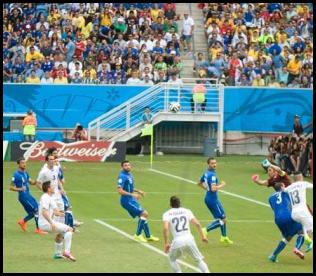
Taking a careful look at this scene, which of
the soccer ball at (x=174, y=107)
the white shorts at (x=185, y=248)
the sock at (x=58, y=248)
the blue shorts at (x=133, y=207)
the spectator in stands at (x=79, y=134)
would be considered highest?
the soccer ball at (x=174, y=107)

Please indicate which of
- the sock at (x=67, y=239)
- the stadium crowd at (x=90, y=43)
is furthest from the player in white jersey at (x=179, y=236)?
the stadium crowd at (x=90, y=43)

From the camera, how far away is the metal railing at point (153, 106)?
48.5 meters

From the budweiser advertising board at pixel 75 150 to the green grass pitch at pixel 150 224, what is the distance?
680 millimetres

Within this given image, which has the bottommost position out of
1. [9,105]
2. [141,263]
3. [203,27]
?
[141,263]

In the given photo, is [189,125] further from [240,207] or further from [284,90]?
[240,207]

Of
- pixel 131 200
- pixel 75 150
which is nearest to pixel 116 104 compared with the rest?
pixel 75 150

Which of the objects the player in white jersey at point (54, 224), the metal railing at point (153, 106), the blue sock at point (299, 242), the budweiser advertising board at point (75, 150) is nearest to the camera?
the player in white jersey at point (54, 224)

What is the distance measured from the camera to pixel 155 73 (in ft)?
163

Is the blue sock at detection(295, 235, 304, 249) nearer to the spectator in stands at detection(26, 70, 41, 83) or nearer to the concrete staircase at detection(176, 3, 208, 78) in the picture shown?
the spectator in stands at detection(26, 70, 41, 83)

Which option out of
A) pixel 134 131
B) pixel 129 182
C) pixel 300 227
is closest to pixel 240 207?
pixel 129 182

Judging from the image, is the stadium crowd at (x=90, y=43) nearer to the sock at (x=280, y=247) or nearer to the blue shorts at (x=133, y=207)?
the blue shorts at (x=133, y=207)

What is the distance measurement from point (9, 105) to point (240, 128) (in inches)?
429

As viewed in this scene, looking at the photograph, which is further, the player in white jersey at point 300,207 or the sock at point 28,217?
the sock at point 28,217

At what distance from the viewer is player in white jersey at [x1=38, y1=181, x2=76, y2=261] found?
22438mm
